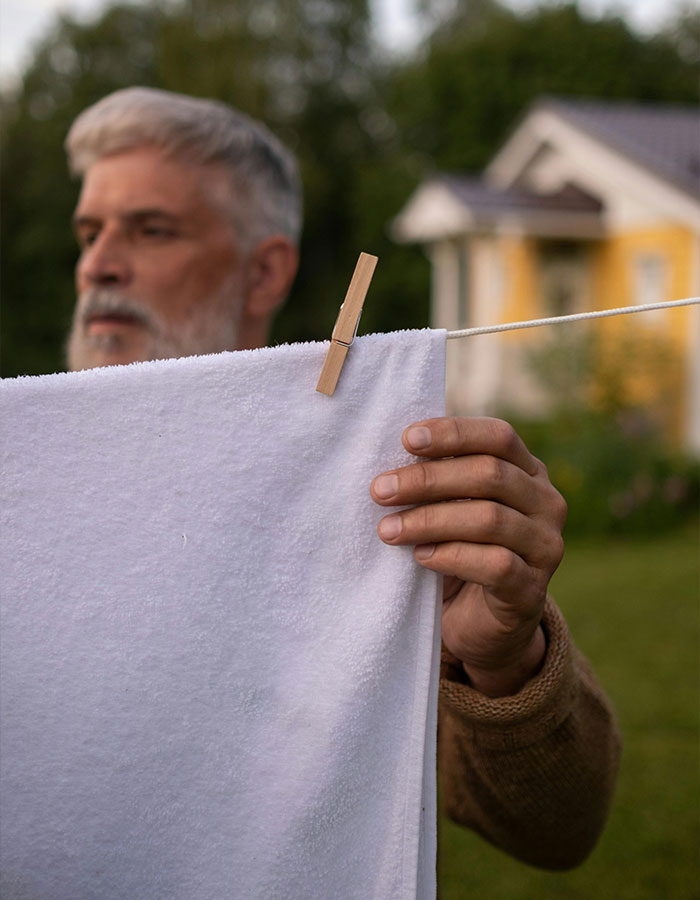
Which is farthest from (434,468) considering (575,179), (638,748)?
(575,179)

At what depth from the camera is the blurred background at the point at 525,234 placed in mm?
4954

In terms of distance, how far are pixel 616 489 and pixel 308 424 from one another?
28.4ft

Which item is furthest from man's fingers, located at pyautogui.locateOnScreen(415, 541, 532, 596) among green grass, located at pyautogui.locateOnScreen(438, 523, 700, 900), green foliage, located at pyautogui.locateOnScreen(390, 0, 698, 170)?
green foliage, located at pyautogui.locateOnScreen(390, 0, 698, 170)

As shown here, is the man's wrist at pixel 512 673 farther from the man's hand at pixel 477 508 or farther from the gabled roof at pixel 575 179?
the gabled roof at pixel 575 179

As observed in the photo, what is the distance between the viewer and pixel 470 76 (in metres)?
23.8

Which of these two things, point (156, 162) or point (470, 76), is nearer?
point (156, 162)

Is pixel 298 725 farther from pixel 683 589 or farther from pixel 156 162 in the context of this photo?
pixel 683 589

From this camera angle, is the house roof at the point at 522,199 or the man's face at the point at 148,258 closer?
the man's face at the point at 148,258

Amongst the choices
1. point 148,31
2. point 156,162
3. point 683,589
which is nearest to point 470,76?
point 148,31

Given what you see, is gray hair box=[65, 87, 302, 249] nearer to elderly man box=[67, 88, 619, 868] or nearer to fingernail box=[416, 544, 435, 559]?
elderly man box=[67, 88, 619, 868]

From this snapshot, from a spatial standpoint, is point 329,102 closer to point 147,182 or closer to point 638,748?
point 638,748

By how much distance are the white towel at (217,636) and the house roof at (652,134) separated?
1041 cm

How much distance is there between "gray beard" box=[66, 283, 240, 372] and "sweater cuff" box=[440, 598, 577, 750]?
3.11ft

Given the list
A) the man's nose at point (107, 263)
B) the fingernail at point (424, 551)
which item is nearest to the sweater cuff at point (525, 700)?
the fingernail at point (424, 551)
